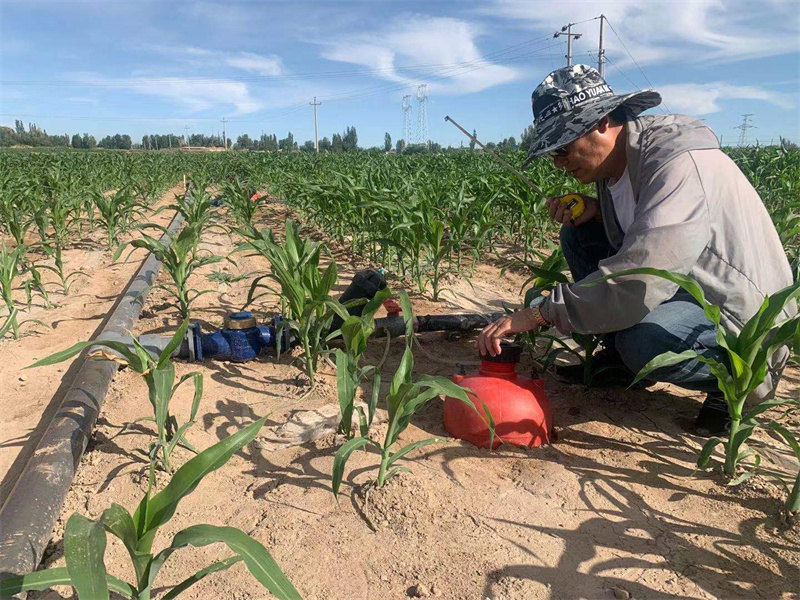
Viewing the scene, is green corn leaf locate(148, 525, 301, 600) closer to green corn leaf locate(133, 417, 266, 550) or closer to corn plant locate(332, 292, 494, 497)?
green corn leaf locate(133, 417, 266, 550)

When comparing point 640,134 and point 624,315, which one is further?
point 640,134

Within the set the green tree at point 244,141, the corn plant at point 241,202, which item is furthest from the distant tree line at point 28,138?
the corn plant at point 241,202

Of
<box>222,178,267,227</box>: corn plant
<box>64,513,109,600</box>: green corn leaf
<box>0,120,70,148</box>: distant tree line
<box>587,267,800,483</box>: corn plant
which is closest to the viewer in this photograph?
<box>64,513,109,600</box>: green corn leaf

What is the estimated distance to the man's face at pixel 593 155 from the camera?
183 cm

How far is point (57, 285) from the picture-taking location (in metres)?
3.86

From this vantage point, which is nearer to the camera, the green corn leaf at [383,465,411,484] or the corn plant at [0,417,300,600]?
the corn plant at [0,417,300,600]

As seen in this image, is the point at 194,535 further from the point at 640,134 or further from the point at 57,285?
the point at 57,285

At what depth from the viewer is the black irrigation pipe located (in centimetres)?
126

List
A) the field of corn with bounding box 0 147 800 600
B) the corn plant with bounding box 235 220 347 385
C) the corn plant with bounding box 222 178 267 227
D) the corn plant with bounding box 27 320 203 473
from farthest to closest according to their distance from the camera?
the corn plant with bounding box 222 178 267 227 < the corn plant with bounding box 235 220 347 385 < the corn plant with bounding box 27 320 203 473 < the field of corn with bounding box 0 147 800 600

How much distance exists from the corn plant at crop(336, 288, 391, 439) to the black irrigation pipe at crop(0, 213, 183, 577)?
0.78 metres

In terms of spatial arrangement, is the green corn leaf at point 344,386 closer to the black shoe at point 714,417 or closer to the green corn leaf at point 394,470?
the green corn leaf at point 394,470

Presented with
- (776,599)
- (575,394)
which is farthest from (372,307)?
→ (776,599)

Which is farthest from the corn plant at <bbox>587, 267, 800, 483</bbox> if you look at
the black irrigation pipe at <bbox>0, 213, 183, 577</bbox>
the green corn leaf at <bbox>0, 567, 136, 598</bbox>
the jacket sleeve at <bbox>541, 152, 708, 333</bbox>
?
the black irrigation pipe at <bbox>0, 213, 183, 577</bbox>

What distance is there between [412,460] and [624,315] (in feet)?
2.60
